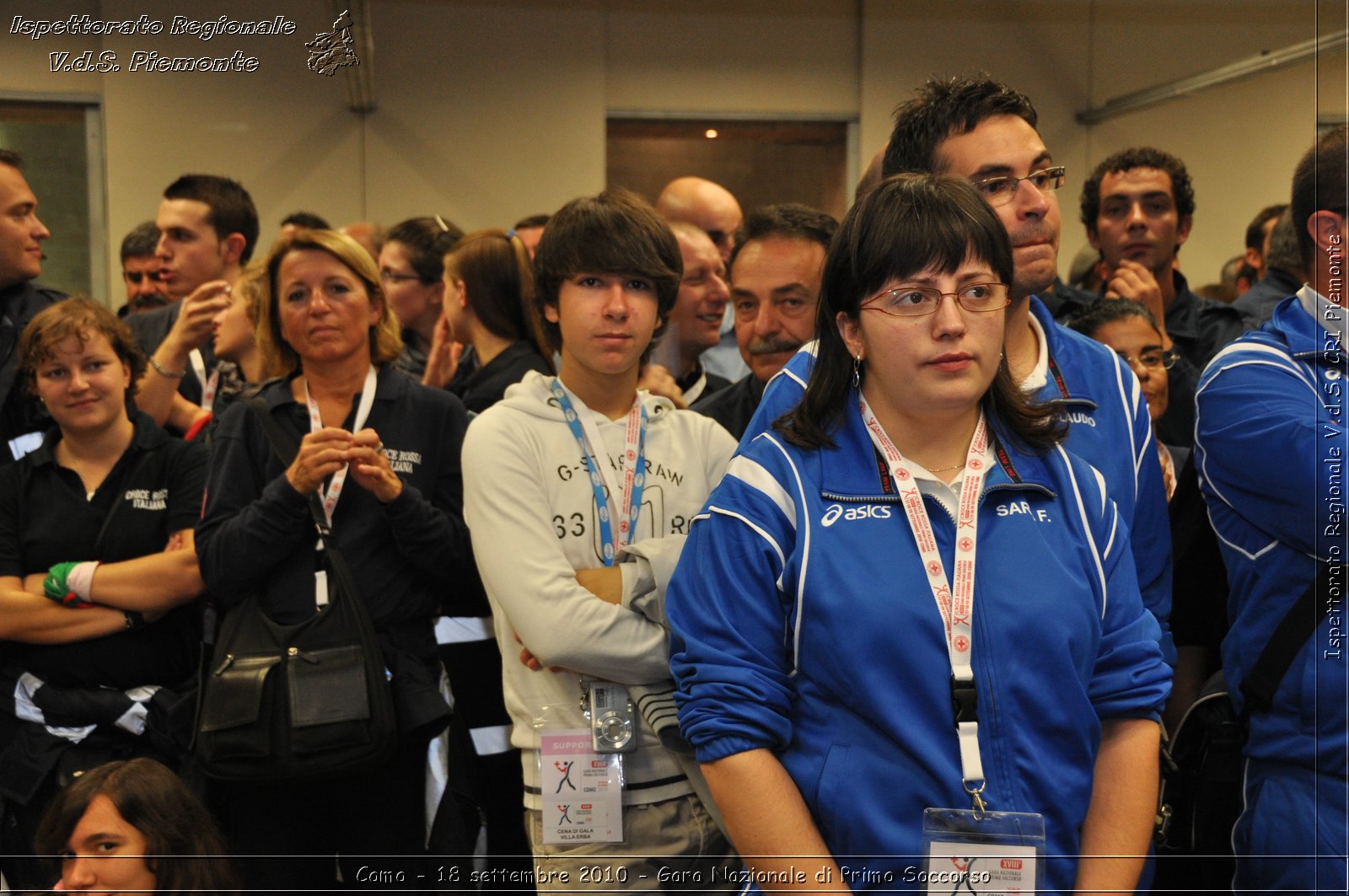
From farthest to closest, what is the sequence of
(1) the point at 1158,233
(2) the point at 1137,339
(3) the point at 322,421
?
(1) the point at 1158,233 → (2) the point at 1137,339 → (3) the point at 322,421

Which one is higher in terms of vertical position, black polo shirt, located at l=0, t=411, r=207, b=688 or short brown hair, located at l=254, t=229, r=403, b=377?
short brown hair, located at l=254, t=229, r=403, b=377

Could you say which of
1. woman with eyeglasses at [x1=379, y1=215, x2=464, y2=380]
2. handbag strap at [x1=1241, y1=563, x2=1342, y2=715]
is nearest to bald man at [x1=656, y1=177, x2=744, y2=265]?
woman with eyeglasses at [x1=379, y1=215, x2=464, y2=380]

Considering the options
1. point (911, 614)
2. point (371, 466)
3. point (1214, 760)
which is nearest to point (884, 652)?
point (911, 614)

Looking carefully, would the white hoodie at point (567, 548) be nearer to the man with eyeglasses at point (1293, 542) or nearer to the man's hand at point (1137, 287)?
the man with eyeglasses at point (1293, 542)

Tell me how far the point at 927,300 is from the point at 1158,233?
2.33 m

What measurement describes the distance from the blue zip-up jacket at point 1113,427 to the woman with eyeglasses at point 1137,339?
3.25 feet

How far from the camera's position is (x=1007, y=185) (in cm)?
175

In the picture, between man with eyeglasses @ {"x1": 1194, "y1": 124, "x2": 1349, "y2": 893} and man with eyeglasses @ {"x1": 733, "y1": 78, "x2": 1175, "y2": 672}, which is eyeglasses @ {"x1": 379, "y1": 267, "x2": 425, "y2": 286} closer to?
man with eyeglasses @ {"x1": 733, "y1": 78, "x2": 1175, "y2": 672}

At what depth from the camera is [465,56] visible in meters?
3.54

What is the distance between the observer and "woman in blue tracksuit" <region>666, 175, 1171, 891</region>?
1.37 meters

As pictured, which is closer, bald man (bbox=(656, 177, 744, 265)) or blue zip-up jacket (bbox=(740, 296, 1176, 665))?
blue zip-up jacket (bbox=(740, 296, 1176, 665))

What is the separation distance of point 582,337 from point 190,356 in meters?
1.93

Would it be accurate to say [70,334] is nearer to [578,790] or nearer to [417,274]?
[417,274]

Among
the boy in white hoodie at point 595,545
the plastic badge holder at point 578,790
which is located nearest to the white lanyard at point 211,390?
the boy in white hoodie at point 595,545
